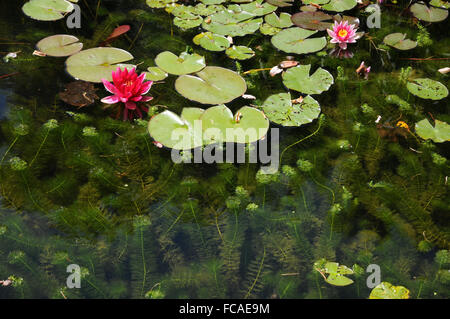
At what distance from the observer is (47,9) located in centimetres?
357

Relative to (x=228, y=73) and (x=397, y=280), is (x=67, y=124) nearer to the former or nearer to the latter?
(x=228, y=73)

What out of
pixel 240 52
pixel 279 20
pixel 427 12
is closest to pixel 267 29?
pixel 279 20

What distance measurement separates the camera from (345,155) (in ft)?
8.51

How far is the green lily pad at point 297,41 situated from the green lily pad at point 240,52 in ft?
0.80

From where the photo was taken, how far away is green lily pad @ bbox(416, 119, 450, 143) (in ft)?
8.77

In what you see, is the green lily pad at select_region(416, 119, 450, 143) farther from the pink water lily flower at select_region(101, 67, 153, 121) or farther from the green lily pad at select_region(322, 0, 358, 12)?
the pink water lily flower at select_region(101, 67, 153, 121)

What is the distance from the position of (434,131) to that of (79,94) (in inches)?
92.5

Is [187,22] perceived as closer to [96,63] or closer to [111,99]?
[96,63]

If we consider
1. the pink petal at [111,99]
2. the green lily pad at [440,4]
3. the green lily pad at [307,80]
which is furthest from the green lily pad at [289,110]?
the green lily pad at [440,4]

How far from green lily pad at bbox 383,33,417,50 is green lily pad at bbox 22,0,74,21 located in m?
2.68

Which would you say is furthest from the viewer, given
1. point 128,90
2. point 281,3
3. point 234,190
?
point 281,3

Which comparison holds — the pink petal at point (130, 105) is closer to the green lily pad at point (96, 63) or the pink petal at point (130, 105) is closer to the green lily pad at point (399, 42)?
the green lily pad at point (96, 63)
